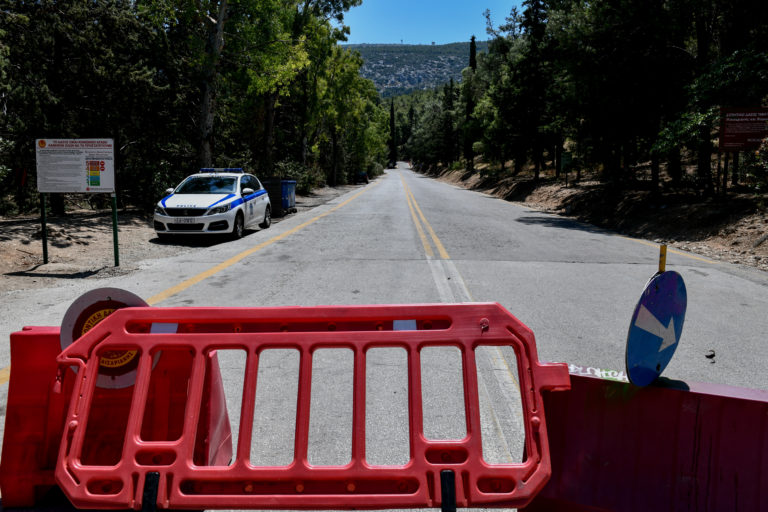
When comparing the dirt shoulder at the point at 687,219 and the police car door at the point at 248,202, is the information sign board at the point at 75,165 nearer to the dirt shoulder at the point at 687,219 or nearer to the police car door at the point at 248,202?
the police car door at the point at 248,202

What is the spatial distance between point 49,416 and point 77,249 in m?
9.89

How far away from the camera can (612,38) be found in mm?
19281

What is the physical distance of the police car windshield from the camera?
47.0ft

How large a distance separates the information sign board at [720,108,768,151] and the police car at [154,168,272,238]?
12.2 metres

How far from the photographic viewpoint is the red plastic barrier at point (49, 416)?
108 inches

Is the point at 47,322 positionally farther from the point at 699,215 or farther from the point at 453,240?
the point at 699,215

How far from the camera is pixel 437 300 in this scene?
23.2 ft

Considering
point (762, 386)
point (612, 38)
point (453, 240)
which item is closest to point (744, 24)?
point (612, 38)

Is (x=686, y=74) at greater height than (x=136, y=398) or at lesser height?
greater

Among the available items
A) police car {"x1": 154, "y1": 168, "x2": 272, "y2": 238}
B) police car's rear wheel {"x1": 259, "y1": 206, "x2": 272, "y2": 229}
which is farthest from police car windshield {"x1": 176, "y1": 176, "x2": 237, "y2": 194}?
police car's rear wheel {"x1": 259, "y1": 206, "x2": 272, "y2": 229}

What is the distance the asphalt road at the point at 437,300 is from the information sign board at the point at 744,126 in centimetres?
364

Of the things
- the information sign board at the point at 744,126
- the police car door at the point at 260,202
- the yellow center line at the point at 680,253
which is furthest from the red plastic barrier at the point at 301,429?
the information sign board at the point at 744,126

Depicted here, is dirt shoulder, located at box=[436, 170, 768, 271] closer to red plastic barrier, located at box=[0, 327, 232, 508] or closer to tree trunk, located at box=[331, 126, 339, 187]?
red plastic barrier, located at box=[0, 327, 232, 508]

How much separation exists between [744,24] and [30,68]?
1980 cm
